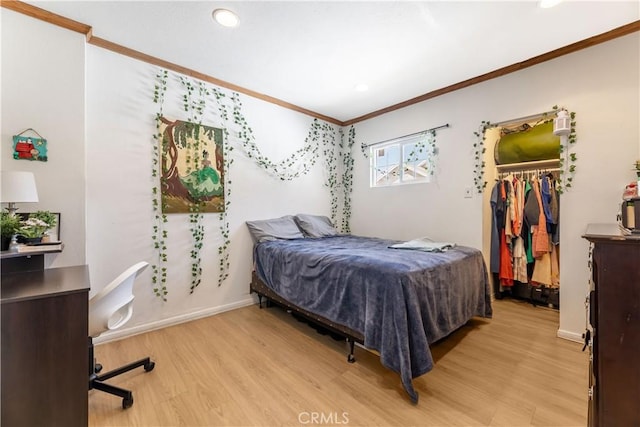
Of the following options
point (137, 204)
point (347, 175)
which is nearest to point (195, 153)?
point (137, 204)

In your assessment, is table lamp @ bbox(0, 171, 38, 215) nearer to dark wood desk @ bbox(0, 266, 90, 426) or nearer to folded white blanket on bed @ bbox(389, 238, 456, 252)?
dark wood desk @ bbox(0, 266, 90, 426)

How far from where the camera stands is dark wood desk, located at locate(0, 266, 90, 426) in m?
1.05

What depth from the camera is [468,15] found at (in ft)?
6.44

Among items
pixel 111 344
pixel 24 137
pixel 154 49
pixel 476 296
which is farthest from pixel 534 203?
pixel 24 137

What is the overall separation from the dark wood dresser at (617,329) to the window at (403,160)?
100 inches

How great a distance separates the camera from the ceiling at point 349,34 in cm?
190

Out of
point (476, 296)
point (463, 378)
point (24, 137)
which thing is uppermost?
point (24, 137)

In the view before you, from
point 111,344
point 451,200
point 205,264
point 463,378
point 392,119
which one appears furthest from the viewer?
point 392,119

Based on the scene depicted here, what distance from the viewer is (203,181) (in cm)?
285

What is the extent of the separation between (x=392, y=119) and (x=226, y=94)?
223cm

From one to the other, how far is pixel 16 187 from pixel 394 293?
2.40m

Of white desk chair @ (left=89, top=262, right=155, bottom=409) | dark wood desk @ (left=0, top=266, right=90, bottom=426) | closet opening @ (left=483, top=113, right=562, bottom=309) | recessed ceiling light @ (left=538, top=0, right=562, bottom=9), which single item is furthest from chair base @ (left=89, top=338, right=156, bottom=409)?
recessed ceiling light @ (left=538, top=0, right=562, bottom=9)

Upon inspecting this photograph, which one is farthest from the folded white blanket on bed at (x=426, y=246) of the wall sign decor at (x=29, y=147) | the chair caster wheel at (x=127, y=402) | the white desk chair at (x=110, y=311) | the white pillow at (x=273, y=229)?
the wall sign decor at (x=29, y=147)

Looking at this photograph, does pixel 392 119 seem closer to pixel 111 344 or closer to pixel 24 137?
pixel 24 137
